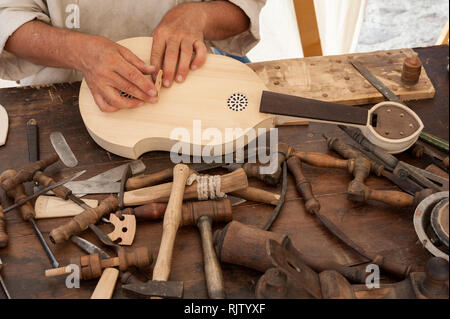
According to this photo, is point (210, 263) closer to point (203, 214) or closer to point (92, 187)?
point (203, 214)

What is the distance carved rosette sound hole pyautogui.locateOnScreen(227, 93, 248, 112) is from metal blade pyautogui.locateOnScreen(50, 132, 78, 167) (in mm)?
531

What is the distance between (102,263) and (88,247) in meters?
0.09

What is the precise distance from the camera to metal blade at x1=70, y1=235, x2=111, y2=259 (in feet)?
4.14

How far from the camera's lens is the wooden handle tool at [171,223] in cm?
118

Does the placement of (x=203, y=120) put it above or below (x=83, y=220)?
above

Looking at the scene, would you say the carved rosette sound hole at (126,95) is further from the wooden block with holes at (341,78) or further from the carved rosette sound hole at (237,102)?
the wooden block with holes at (341,78)

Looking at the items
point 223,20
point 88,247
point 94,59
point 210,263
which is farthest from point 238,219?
point 223,20

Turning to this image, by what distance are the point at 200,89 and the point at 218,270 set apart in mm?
644

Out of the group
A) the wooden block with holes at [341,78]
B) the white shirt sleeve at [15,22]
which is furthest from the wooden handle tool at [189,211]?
the white shirt sleeve at [15,22]

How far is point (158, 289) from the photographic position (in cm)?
111

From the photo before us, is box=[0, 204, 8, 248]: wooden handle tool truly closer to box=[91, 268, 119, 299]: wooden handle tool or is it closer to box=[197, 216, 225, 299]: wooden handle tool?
box=[91, 268, 119, 299]: wooden handle tool

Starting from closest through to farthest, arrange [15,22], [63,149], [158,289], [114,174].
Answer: [158,289], [114,174], [63,149], [15,22]

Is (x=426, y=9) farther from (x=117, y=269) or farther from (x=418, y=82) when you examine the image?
(x=117, y=269)
